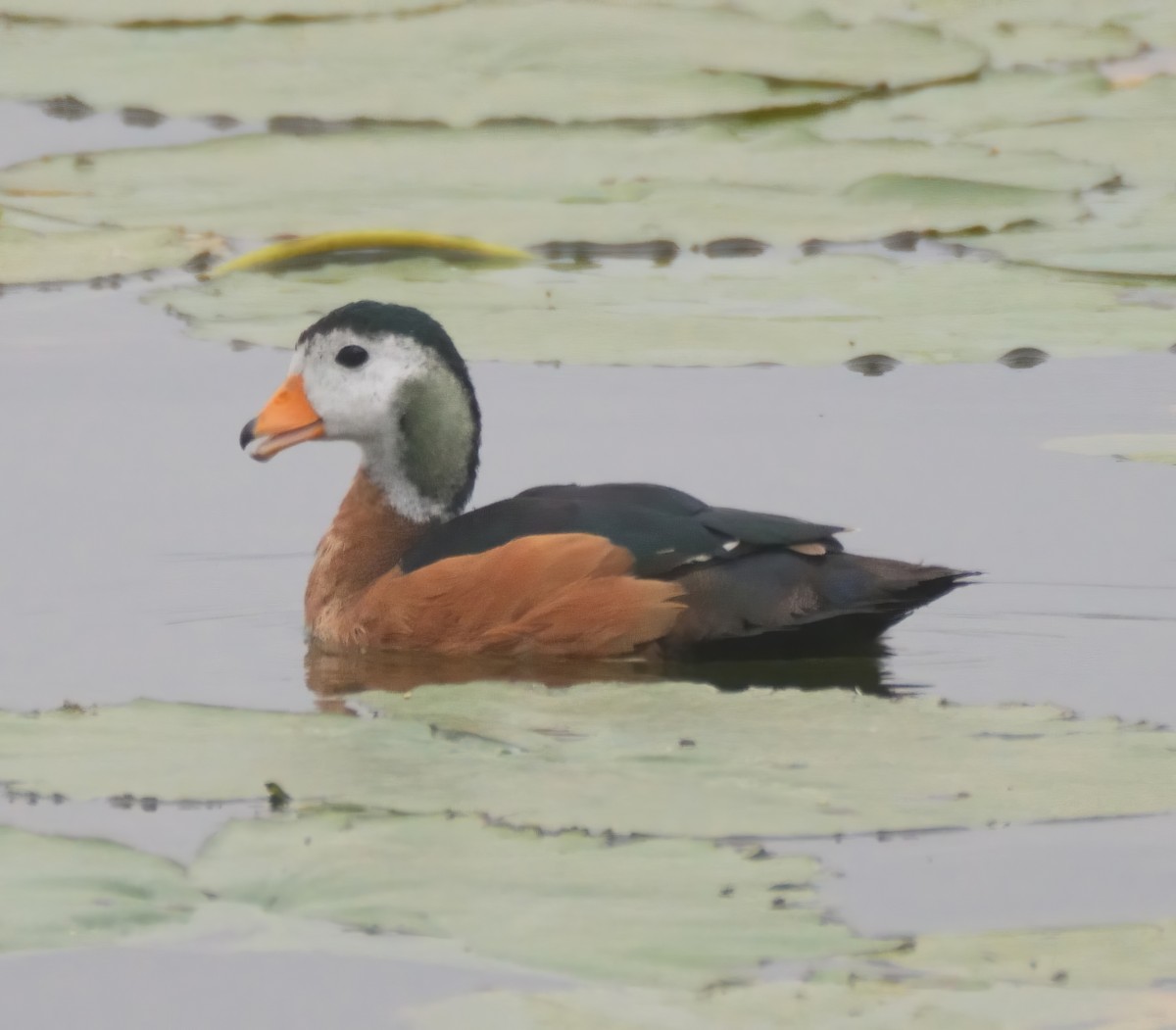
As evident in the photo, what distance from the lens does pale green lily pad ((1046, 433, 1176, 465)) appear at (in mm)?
6035

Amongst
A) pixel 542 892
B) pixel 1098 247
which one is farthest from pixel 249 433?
pixel 1098 247

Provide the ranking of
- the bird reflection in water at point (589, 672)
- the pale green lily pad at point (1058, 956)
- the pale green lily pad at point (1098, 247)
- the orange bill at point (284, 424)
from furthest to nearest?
the pale green lily pad at point (1098, 247)
the orange bill at point (284, 424)
the bird reflection in water at point (589, 672)
the pale green lily pad at point (1058, 956)

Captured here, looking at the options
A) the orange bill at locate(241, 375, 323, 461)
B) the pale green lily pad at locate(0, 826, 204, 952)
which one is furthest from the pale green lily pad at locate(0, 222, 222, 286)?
the pale green lily pad at locate(0, 826, 204, 952)

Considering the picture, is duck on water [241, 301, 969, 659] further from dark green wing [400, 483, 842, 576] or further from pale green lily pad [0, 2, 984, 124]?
pale green lily pad [0, 2, 984, 124]

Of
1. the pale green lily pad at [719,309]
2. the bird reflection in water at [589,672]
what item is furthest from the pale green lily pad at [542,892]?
the pale green lily pad at [719,309]

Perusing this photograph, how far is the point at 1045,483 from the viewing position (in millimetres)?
6336

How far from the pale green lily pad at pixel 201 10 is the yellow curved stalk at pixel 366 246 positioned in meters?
2.95

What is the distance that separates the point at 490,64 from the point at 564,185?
1441mm

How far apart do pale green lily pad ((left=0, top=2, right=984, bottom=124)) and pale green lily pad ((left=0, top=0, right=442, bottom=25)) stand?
77 mm

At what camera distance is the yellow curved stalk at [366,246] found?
24.6 feet

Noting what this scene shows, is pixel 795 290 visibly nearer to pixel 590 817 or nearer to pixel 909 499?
pixel 909 499

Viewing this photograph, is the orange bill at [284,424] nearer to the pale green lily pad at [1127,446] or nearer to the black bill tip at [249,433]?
the black bill tip at [249,433]

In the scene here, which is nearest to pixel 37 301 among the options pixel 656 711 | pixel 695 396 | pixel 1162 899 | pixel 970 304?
pixel 695 396

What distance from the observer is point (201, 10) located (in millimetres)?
10484
